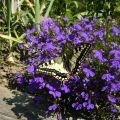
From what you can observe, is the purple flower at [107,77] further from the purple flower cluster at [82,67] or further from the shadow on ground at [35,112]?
the shadow on ground at [35,112]

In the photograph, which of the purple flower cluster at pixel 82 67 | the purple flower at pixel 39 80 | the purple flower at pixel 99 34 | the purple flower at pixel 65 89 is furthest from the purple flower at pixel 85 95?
the purple flower at pixel 99 34

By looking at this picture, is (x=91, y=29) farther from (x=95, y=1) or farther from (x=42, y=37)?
(x=95, y=1)

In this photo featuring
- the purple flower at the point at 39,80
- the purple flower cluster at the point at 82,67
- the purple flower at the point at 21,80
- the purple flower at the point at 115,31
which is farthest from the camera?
the purple flower at the point at 21,80

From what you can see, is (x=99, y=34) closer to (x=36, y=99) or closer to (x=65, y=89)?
(x=65, y=89)

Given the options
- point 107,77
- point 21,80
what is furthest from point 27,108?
point 107,77

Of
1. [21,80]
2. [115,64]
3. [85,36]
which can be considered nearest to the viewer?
[115,64]

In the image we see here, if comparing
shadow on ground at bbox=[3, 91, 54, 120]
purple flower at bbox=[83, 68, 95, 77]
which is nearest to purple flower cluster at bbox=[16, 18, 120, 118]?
purple flower at bbox=[83, 68, 95, 77]

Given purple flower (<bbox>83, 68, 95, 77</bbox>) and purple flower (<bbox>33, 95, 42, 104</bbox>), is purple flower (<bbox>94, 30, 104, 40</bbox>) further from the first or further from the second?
purple flower (<bbox>33, 95, 42, 104</bbox>)

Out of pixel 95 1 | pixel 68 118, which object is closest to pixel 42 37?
pixel 68 118
